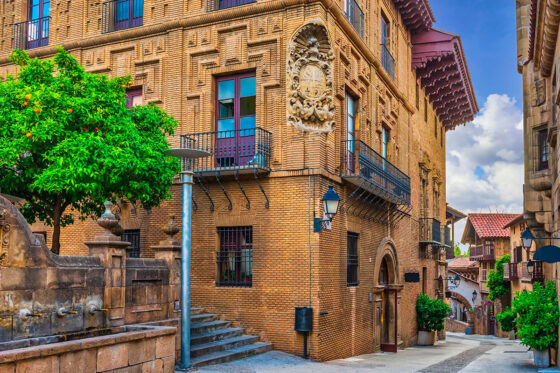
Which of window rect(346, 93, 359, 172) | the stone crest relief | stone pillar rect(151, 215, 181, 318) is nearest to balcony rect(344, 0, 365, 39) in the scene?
window rect(346, 93, 359, 172)

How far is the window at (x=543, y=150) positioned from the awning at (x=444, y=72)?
23.5 feet

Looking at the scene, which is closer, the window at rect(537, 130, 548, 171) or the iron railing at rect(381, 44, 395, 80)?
the window at rect(537, 130, 548, 171)

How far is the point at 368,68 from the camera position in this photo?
67.9 ft

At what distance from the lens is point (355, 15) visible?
1975 cm

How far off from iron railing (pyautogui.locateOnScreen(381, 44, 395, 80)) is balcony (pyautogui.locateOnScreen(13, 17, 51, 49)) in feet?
38.8

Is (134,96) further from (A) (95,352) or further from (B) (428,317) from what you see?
(B) (428,317)

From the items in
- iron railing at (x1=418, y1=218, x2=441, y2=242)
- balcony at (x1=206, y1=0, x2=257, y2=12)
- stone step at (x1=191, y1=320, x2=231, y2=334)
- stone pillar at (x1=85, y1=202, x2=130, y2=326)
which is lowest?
stone step at (x1=191, y1=320, x2=231, y2=334)

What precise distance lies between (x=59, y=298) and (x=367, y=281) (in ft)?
38.0

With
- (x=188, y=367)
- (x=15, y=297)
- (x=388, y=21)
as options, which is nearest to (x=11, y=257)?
(x=15, y=297)

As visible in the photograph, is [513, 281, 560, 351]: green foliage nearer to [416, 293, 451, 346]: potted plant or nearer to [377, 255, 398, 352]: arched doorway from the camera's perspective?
[377, 255, 398, 352]: arched doorway

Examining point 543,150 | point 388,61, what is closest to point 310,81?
point 388,61

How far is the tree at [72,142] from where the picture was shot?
12914mm

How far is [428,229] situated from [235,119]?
13922 millimetres

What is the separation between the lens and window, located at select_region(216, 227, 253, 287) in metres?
16.7
